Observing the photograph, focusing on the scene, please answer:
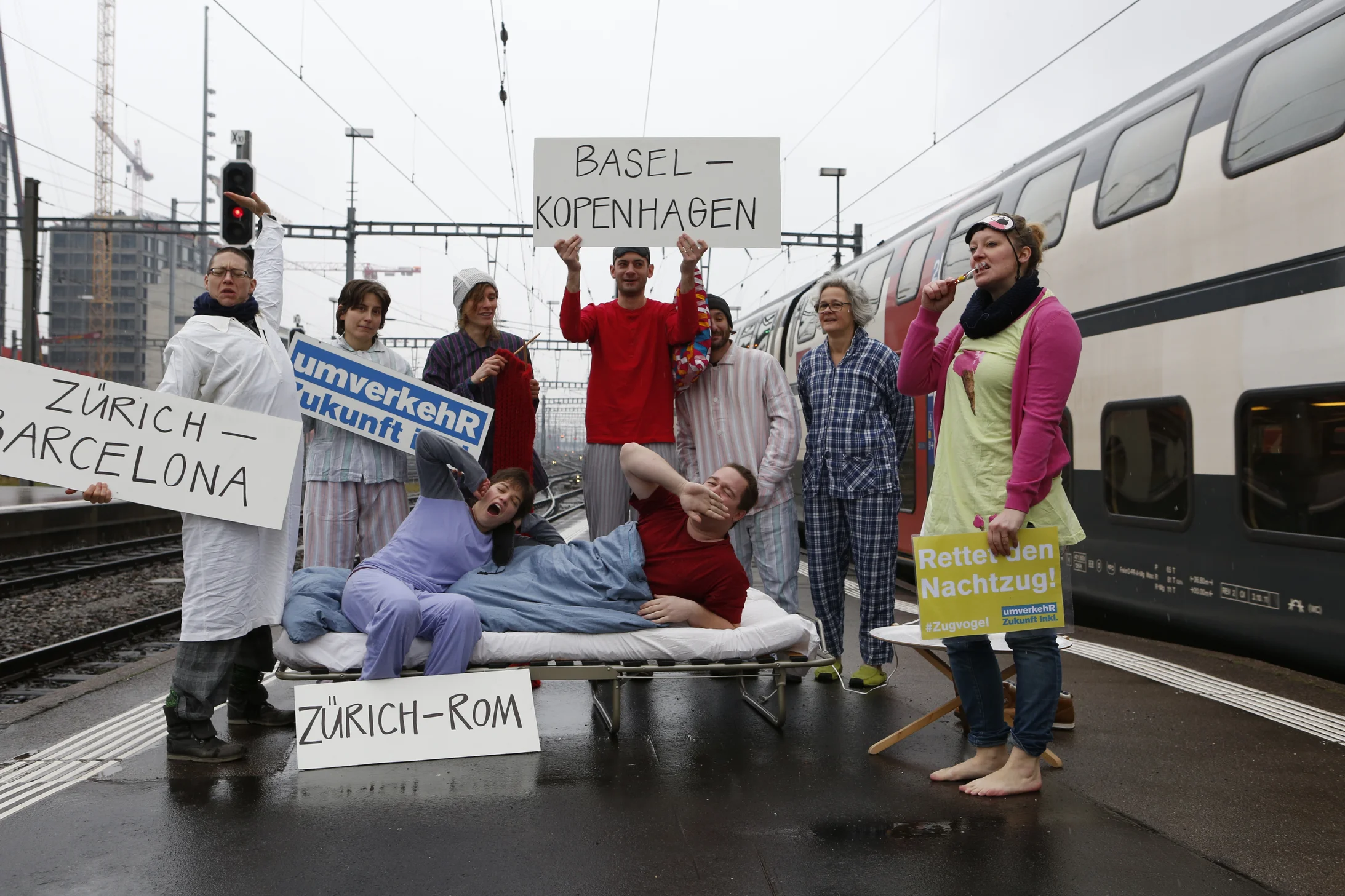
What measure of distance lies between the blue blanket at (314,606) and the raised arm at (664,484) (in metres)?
1.35

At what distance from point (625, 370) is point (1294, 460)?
11.8 ft

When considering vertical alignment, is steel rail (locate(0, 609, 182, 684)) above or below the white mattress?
below

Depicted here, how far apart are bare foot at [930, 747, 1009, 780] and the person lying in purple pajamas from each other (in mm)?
1906

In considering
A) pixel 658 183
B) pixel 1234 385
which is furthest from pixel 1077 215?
pixel 658 183

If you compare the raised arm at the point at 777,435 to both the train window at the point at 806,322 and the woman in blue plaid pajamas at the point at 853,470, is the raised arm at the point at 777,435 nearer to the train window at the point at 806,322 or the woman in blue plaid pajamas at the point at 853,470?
the woman in blue plaid pajamas at the point at 853,470

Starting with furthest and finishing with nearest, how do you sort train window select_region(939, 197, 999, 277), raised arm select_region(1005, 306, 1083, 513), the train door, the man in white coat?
the train door → train window select_region(939, 197, 999, 277) → the man in white coat → raised arm select_region(1005, 306, 1083, 513)

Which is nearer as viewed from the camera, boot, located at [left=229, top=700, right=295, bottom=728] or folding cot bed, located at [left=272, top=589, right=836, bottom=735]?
folding cot bed, located at [left=272, top=589, right=836, bottom=735]

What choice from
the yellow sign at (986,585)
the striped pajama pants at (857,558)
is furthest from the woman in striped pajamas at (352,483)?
the yellow sign at (986,585)

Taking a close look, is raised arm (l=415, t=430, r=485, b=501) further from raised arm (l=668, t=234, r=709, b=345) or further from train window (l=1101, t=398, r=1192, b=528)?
train window (l=1101, t=398, r=1192, b=528)

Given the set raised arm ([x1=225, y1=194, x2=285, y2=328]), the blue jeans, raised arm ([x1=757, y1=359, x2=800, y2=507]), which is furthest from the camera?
raised arm ([x1=757, y1=359, x2=800, y2=507])

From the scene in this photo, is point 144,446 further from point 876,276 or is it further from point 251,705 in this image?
point 876,276

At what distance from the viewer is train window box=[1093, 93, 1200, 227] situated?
6.79 meters

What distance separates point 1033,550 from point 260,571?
122 inches

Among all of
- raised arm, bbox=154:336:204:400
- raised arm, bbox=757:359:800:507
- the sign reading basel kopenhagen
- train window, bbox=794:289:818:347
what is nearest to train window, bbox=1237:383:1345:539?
raised arm, bbox=757:359:800:507
